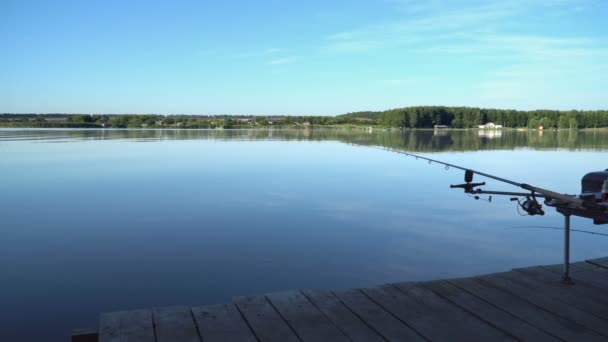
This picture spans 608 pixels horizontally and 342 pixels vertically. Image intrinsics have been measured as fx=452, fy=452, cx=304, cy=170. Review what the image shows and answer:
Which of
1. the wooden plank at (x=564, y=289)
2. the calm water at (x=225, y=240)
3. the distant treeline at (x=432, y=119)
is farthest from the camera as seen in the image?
the distant treeline at (x=432, y=119)

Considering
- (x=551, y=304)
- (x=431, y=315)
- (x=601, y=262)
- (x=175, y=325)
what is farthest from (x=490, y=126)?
(x=175, y=325)

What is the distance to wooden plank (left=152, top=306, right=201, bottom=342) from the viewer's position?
3.45 metres

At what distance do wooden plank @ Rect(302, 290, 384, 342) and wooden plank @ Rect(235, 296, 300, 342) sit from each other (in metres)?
0.42

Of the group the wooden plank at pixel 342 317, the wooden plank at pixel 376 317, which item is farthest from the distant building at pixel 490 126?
the wooden plank at pixel 342 317

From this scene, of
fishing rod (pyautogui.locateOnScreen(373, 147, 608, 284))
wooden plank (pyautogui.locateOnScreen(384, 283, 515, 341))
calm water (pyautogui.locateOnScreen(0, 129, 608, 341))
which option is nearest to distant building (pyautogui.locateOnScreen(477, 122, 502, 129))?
calm water (pyautogui.locateOnScreen(0, 129, 608, 341))

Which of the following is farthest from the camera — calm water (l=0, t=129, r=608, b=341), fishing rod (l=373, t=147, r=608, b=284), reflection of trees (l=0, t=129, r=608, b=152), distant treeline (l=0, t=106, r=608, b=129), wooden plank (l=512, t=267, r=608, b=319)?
distant treeline (l=0, t=106, r=608, b=129)

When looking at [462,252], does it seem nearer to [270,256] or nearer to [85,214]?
[270,256]

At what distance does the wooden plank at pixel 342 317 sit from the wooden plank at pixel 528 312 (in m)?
1.35

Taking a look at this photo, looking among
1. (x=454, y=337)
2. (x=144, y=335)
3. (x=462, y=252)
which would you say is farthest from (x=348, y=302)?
(x=462, y=252)

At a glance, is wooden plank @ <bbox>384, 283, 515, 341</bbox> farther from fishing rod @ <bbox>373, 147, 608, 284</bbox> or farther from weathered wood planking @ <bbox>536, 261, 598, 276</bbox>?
weathered wood planking @ <bbox>536, 261, 598, 276</bbox>

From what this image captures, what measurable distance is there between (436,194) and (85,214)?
10.1 metres

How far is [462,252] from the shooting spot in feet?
25.9

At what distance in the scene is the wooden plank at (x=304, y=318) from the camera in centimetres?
352

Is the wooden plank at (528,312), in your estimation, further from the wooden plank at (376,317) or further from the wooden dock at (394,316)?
the wooden plank at (376,317)
